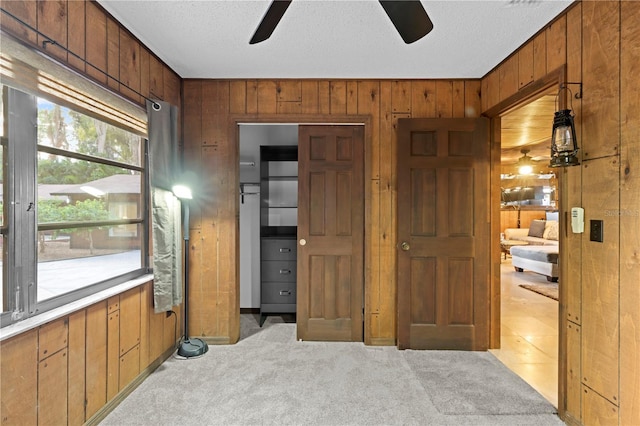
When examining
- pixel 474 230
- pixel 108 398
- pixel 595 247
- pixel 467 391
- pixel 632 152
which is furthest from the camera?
pixel 474 230

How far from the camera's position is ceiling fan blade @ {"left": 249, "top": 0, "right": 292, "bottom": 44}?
128 centimetres

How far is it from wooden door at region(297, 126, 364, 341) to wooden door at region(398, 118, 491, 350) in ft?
1.40

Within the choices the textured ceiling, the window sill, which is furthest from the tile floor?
the window sill

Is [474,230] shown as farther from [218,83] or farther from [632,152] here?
[218,83]

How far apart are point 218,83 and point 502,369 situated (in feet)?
11.9

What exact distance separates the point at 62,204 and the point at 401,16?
6.70 feet

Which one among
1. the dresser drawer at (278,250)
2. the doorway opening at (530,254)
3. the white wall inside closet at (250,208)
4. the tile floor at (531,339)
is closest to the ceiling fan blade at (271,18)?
the doorway opening at (530,254)

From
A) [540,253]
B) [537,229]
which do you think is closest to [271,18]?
[540,253]

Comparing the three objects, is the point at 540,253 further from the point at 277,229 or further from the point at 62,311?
the point at 62,311

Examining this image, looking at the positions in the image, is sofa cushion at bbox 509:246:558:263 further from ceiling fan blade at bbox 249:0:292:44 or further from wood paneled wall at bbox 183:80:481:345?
ceiling fan blade at bbox 249:0:292:44

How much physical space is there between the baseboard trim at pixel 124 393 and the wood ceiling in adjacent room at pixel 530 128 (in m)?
3.75

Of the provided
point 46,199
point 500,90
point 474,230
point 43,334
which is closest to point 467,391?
point 474,230

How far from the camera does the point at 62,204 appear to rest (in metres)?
1.74

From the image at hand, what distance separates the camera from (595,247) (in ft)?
5.82
